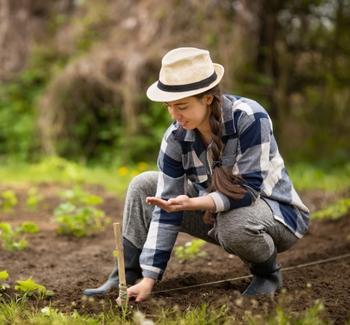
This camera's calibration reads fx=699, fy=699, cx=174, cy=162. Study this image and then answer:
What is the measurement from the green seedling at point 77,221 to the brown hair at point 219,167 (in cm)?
201

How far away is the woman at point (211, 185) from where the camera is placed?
286cm

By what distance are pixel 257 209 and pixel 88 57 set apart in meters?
5.74

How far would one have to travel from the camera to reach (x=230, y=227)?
9.67 feet

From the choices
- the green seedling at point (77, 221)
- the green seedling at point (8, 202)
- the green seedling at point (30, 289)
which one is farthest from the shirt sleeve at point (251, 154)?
the green seedling at point (8, 202)

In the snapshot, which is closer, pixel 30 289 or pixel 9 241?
pixel 30 289

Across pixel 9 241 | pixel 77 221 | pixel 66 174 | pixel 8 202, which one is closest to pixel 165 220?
pixel 9 241

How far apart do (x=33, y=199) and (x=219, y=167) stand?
2.83 m

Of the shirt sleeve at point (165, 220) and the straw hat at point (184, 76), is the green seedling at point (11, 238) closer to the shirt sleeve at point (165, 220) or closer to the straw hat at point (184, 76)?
the shirt sleeve at point (165, 220)

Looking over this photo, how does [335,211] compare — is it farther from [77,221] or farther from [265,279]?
[265,279]

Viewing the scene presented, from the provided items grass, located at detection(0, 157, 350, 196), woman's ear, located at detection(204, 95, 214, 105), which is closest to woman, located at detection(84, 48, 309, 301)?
woman's ear, located at detection(204, 95, 214, 105)

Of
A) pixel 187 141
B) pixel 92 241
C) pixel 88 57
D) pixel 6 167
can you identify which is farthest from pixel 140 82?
pixel 187 141

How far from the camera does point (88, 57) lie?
838 centimetres

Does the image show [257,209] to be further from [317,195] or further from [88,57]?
[88,57]

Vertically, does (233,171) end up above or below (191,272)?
above
